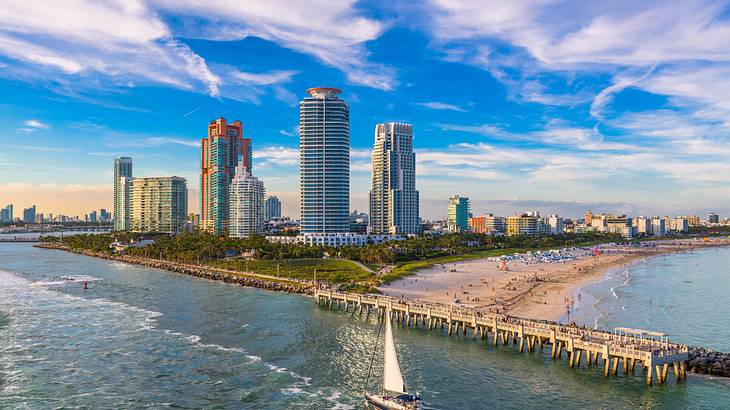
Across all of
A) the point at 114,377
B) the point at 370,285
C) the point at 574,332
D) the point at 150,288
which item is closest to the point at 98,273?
the point at 150,288

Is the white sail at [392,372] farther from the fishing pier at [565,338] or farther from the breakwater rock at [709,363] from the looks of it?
the breakwater rock at [709,363]

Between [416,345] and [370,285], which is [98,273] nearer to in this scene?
[370,285]

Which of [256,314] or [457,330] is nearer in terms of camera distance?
[457,330]

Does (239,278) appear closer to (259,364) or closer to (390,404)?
(259,364)

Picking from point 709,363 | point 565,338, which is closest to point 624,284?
point 709,363

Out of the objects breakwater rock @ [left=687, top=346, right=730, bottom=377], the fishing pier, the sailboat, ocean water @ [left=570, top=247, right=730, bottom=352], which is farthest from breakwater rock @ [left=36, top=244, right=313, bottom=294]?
breakwater rock @ [left=687, top=346, right=730, bottom=377]

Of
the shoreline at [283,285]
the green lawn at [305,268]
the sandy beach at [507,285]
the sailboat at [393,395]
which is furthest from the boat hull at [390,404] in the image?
the green lawn at [305,268]
